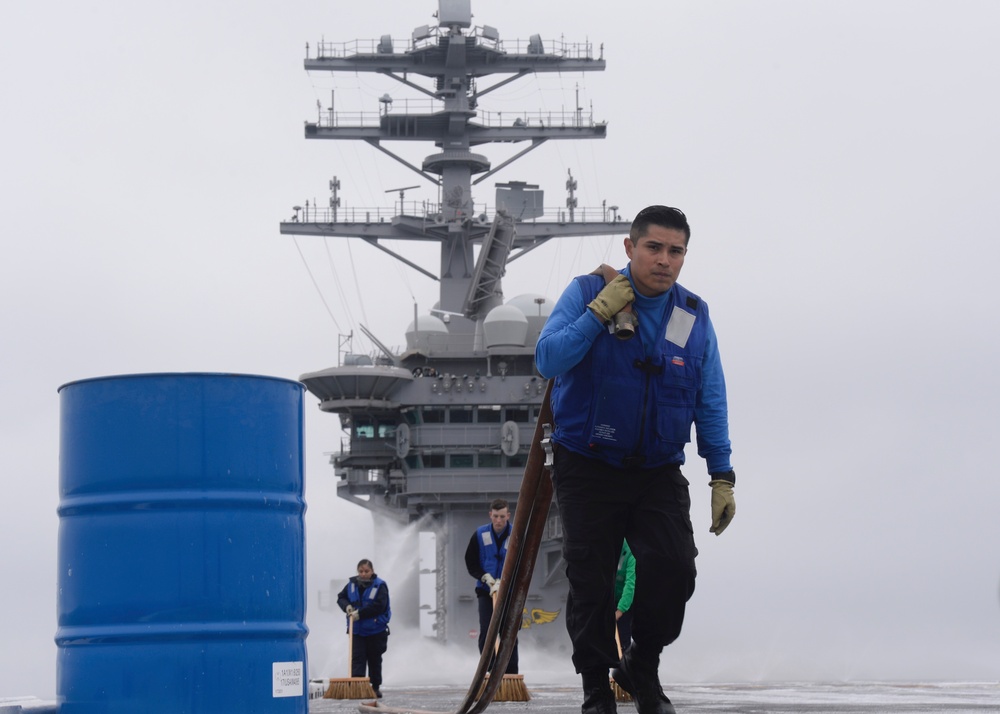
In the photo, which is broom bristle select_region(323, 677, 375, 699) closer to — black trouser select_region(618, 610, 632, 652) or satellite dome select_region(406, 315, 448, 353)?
black trouser select_region(618, 610, 632, 652)

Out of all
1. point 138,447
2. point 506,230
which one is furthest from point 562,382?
point 506,230

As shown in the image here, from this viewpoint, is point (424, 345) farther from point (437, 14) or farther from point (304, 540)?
point (304, 540)

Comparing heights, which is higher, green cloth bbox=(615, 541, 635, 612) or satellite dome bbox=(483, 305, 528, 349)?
satellite dome bbox=(483, 305, 528, 349)

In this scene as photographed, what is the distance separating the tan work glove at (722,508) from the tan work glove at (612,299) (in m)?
0.87

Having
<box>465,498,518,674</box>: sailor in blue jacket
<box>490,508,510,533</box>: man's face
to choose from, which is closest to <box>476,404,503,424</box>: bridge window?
<box>465,498,518,674</box>: sailor in blue jacket

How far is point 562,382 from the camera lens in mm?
5680

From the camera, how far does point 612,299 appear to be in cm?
537

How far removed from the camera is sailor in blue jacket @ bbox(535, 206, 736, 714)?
18.0 ft

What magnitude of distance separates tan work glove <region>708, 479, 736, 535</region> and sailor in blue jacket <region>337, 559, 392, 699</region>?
10.3 metres

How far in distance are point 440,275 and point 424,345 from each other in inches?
148

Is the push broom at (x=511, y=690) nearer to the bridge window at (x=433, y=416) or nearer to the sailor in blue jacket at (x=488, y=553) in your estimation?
the sailor in blue jacket at (x=488, y=553)

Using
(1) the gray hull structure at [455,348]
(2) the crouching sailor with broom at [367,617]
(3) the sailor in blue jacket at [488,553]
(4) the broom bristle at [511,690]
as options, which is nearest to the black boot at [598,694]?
(4) the broom bristle at [511,690]

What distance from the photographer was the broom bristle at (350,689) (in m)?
13.2

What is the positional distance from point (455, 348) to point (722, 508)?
115 ft
